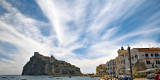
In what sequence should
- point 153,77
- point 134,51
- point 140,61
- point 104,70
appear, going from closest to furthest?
point 153,77
point 140,61
point 134,51
point 104,70

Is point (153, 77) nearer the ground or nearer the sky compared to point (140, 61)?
nearer the ground

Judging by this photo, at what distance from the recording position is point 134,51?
56.8m

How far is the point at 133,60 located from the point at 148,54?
262 inches

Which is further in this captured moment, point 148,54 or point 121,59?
point 121,59

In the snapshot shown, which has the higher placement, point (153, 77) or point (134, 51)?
point (134, 51)

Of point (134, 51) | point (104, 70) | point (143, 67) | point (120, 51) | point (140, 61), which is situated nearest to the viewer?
point (143, 67)

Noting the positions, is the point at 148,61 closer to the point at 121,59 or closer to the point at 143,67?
the point at 143,67

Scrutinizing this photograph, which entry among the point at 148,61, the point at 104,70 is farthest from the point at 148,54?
the point at 104,70

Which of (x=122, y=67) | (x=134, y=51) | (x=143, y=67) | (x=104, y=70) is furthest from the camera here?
(x=104, y=70)

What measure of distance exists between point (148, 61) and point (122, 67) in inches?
772

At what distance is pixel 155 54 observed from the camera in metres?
53.7

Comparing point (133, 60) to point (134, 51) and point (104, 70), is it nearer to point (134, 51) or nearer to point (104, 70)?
point (134, 51)

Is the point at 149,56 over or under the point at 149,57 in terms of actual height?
over

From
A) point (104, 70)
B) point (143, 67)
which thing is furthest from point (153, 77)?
point (104, 70)
